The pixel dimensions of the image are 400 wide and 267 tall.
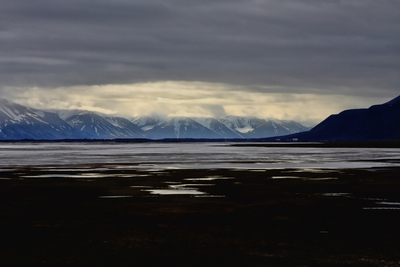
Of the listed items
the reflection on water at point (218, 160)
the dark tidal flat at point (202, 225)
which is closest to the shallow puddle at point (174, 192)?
the dark tidal flat at point (202, 225)

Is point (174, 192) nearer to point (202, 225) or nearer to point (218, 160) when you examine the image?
point (202, 225)

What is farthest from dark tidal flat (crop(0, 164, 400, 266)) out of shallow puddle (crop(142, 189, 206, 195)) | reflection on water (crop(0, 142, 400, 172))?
reflection on water (crop(0, 142, 400, 172))

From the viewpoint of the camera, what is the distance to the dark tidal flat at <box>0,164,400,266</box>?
557 inches

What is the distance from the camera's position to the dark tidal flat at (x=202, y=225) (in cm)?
1415

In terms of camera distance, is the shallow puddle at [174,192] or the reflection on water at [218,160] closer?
the shallow puddle at [174,192]

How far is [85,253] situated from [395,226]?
1050 centimetres

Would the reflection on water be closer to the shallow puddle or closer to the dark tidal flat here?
the shallow puddle

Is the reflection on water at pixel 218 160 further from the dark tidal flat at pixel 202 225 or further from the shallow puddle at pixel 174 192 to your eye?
the dark tidal flat at pixel 202 225

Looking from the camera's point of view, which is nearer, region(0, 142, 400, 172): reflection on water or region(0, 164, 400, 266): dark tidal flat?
region(0, 164, 400, 266): dark tidal flat

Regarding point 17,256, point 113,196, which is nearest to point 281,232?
point 17,256

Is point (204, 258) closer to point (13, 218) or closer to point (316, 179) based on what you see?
point (13, 218)

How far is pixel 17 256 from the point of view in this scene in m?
14.2

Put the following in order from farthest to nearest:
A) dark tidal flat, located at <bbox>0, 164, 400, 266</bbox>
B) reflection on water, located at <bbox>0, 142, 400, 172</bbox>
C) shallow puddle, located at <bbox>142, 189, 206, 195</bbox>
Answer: reflection on water, located at <bbox>0, 142, 400, 172</bbox>, shallow puddle, located at <bbox>142, 189, 206, 195</bbox>, dark tidal flat, located at <bbox>0, 164, 400, 266</bbox>

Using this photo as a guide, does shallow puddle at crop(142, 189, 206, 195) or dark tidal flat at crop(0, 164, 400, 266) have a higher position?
shallow puddle at crop(142, 189, 206, 195)
